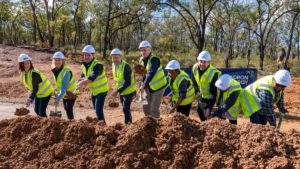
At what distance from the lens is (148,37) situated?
193 ft

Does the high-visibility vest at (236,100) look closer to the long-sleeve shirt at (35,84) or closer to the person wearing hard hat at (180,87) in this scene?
the person wearing hard hat at (180,87)

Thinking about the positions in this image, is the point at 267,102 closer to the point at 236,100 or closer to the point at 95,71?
the point at 236,100

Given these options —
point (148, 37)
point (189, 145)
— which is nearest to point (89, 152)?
point (189, 145)

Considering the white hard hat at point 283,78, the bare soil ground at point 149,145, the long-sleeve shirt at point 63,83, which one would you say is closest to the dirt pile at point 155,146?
the bare soil ground at point 149,145

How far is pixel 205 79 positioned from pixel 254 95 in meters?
1.05

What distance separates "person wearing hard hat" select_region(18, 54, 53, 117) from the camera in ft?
22.2

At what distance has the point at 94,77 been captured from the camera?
663cm

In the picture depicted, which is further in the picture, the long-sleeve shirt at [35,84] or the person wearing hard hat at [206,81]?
the long-sleeve shirt at [35,84]

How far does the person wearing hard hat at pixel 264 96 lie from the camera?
5.25 m

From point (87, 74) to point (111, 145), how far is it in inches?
111

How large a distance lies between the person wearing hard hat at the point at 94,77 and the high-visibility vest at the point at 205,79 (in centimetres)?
166

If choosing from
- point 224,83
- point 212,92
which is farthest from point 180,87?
point 224,83

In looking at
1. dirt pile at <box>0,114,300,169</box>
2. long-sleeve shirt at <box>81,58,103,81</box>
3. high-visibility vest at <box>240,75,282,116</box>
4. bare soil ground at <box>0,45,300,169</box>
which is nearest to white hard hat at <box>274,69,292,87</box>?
high-visibility vest at <box>240,75,282,116</box>

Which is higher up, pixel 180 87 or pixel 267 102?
pixel 180 87
